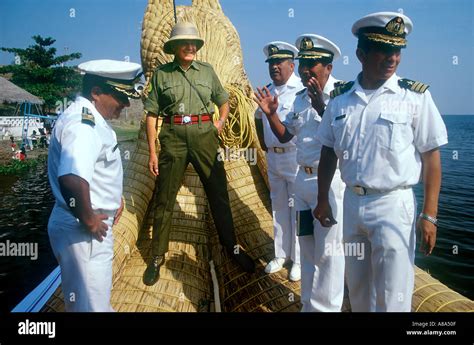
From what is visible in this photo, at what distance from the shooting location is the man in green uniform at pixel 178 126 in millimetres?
2713

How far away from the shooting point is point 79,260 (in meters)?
1.86

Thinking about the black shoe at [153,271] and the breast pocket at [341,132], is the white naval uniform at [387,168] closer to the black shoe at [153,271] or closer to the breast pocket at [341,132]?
the breast pocket at [341,132]

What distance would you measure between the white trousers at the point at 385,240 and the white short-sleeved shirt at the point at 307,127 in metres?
0.43

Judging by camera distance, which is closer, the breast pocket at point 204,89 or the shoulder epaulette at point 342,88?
the shoulder epaulette at point 342,88

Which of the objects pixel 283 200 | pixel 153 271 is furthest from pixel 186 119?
pixel 153 271

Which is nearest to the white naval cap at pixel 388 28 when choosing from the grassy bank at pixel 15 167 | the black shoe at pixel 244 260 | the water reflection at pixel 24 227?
the black shoe at pixel 244 260

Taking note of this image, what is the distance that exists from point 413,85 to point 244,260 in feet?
5.47

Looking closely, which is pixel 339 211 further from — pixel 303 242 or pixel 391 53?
pixel 391 53

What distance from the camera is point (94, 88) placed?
193 centimetres

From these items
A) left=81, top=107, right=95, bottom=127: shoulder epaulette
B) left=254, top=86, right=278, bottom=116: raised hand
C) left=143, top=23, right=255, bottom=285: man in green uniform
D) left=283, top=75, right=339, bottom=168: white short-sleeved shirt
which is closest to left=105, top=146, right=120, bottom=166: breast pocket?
left=81, top=107, right=95, bottom=127: shoulder epaulette

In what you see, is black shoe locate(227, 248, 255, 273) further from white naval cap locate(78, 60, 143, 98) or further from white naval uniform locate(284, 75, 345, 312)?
white naval cap locate(78, 60, 143, 98)

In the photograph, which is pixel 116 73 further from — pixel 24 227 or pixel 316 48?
pixel 24 227

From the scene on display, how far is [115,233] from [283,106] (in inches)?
62.4
